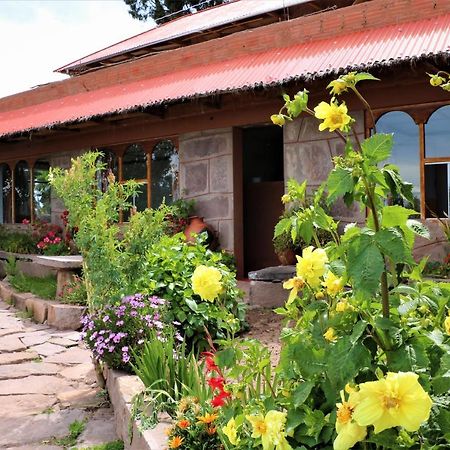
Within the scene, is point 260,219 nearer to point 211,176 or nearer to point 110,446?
point 211,176

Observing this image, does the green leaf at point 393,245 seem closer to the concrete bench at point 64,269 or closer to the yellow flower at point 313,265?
the yellow flower at point 313,265

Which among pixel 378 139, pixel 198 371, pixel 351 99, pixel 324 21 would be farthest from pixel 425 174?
pixel 378 139

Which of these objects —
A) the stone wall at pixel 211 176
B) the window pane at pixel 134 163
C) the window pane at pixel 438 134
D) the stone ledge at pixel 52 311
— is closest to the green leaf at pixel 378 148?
the stone ledge at pixel 52 311

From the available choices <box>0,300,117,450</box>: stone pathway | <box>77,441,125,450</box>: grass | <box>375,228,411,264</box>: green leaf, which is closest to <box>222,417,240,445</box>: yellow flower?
<box>375,228,411,264</box>: green leaf

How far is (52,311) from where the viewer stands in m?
6.75

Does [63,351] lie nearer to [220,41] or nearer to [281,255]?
[281,255]

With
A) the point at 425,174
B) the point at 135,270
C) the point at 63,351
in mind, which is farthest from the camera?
the point at 425,174

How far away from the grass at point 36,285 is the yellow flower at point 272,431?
6171 millimetres

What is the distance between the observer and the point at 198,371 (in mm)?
3098

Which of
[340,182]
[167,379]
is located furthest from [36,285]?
[340,182]

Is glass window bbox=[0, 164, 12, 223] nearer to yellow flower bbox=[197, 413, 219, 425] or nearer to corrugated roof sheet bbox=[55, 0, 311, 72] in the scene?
corrugated roof sheet bbox=[55, 0, 311, 72]

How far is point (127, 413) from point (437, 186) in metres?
5.25

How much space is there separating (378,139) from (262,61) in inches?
280

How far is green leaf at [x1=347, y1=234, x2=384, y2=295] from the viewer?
1.27m
